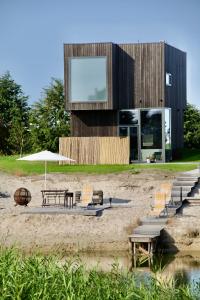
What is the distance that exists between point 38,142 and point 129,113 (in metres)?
17.1

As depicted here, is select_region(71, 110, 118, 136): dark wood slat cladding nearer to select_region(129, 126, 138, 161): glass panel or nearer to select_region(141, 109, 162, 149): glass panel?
select_region(129, 126, 138, 161): glass panel

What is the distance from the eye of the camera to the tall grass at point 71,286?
40.4 feet

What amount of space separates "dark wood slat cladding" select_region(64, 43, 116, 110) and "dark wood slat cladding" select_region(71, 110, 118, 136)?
1.12 m

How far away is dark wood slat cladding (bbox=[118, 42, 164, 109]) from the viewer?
3959cm

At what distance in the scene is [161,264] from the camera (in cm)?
2189

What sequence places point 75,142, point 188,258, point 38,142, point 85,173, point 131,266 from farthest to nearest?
point 38,142 < point 75,142 < point 85,173 < point 188,258 < point 131,266

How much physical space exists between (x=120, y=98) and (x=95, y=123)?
1.86 metres

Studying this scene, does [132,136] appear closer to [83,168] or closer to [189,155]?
[83,168]

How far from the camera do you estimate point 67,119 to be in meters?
57.2

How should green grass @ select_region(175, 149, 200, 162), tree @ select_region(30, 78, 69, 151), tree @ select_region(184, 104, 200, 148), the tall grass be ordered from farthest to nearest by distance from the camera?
tree @ select_region(184, 104, 200, 148), tree @ select_region(30, 78, 69, 151), green grass @ select_region(175, 149, 200, 162), the tall grass

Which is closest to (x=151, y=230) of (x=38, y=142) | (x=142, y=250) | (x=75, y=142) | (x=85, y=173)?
(x=142, y=250)

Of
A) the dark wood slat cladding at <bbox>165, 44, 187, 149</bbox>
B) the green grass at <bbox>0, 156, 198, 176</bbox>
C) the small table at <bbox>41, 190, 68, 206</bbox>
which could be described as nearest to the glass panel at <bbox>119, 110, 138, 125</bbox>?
the dark wood slat cladding at <bbox>165, 44, 187, 149</bbox>

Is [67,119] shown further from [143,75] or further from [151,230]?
[151,230]

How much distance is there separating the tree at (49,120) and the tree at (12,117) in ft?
4.32
